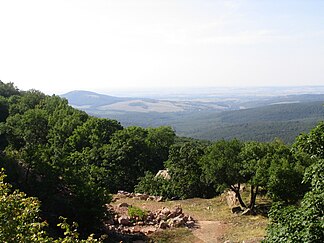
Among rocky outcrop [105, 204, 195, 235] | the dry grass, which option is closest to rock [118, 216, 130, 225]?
rocky outcrop [105, 204, 195, 235]

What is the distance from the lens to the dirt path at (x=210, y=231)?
21703 mm

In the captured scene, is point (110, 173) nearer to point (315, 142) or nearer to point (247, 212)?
point (247, 212)

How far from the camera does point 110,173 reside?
39500 millimetres

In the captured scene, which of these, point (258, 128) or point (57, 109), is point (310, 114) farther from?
point (57, 109)

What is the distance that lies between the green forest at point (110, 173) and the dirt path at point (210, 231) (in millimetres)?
2704

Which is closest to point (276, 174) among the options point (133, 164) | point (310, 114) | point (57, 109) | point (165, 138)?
point (133, 164)

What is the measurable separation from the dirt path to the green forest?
270 centimetres

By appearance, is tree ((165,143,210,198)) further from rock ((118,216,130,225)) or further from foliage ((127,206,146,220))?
rock ((118,216,130,225))

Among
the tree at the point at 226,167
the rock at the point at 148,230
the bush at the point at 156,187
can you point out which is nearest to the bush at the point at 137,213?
the rock at the point at 148,230

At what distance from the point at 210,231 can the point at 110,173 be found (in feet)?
61.8

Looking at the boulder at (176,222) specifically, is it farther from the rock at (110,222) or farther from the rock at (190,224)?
the rock at (110,222)

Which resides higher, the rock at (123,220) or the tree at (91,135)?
the tree at (91,135)

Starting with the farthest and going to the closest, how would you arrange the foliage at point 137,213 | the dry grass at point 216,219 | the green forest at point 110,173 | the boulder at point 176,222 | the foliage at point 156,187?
the foliage at point 156,187 < the foliage at point 137,213 < the boulder at point 176,222 < the dry grass at point 216,219 < the green forest at point 110,173

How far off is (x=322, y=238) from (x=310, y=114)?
20340 cm
